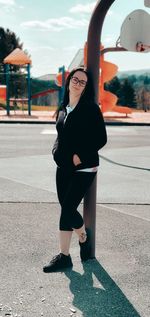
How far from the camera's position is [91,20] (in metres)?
3.63

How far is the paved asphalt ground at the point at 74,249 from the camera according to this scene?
9.93 ft

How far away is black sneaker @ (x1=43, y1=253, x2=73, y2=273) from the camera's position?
3.58m

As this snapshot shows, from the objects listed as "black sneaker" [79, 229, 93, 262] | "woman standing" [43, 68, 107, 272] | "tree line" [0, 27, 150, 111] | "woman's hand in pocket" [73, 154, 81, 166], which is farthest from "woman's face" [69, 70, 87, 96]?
"tree line" [0, 27, 150, 111]

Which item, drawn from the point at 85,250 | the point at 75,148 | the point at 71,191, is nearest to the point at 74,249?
the point at 85,250

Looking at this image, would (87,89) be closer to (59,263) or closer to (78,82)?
(78,82)

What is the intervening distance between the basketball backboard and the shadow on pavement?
3027 mm

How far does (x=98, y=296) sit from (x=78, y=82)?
5.35 feet

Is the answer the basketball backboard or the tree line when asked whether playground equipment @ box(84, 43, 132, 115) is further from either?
the tree line

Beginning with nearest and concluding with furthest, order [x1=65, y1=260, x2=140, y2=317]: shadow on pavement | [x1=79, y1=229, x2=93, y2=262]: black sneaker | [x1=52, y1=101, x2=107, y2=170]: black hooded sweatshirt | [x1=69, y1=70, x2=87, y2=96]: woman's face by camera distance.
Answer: [x1=65, y1=260, x2=140, y2=317]: shadow on pavement < [x1=52, y1=101, x2=107, y2=170]: black hooded sweatshirt < [x1=69, y1=70, x2=87, y2=96]: woman's face < [x1=79, y1=229, x2=93, y2=262]: black sneaker

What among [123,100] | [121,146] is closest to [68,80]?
[121,146]

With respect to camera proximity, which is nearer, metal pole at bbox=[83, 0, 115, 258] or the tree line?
metal pole at bbox=[83, 0, 115, 258]

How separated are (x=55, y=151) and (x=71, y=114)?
1.07 ft

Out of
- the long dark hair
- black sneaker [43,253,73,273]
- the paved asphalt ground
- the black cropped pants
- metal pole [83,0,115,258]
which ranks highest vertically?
metal pole [83,0,115,258]

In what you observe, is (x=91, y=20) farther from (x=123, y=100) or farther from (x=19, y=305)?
(x=123, y=100)
